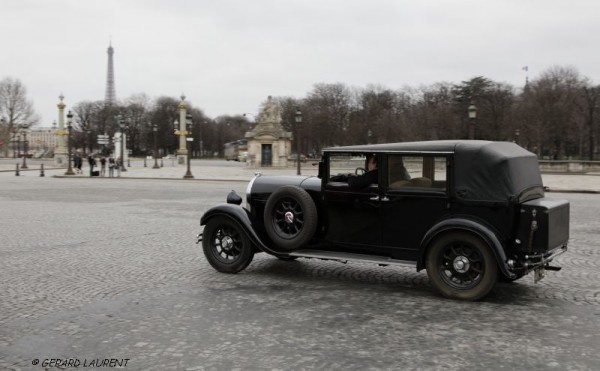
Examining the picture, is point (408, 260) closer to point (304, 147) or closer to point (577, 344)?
point (577, 344)

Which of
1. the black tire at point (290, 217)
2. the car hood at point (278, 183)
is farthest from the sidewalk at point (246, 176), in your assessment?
the black tire at point (290, 217)

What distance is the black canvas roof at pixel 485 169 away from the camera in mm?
6680

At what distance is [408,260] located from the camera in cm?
711

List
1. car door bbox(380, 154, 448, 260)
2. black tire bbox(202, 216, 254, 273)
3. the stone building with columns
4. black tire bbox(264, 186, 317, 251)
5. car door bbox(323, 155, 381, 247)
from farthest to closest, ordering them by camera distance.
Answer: the stone building with columns → black tire bbox(202, 216, 254, 273) → black tire bbox(264, 186, 317, 251) → car door bbox(323, 155, 381, 247) → car door bbox(380, 154, 448, 260)

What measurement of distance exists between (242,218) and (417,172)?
2.59m

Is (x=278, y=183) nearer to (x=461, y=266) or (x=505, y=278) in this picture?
(x=461, y=266)

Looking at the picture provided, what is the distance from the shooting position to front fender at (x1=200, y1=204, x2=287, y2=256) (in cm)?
791

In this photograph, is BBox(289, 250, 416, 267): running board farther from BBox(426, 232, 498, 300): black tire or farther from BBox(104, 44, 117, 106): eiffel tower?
BBox(104, 44, 117, 106): eiffel tower

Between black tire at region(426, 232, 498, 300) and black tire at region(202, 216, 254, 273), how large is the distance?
2.72 meters

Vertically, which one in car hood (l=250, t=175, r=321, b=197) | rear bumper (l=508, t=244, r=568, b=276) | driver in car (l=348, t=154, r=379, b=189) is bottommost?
rear bumper (l=508, t=244, r=568, b=276)

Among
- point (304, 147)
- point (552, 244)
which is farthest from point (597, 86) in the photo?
point (552, 244)

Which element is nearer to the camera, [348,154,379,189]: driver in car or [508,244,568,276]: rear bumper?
[508,244,568,276]: rear bumper

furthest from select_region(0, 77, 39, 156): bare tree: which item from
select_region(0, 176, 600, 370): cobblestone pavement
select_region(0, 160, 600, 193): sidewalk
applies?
select_region(0, 176, 600, 370): cobblestone pavement

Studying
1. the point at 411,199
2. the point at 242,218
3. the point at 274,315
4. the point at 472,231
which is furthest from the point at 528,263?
the point at 242,218
